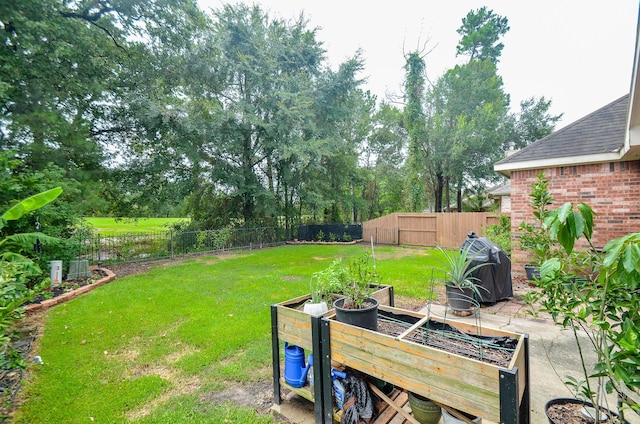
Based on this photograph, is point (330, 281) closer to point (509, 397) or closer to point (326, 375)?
point (326, 375)

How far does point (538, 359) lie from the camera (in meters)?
2.99

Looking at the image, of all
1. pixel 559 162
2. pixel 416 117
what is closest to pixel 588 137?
pixel 559 162

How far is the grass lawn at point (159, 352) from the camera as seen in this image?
234 cm

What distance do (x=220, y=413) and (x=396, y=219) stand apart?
478 inches

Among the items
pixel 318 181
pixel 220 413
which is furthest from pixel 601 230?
pixel 318 181

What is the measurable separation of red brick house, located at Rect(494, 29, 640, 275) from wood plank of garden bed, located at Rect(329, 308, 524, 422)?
547 cm

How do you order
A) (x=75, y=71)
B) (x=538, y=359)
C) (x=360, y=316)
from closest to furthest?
1. (x=360, y=316)
2. (x=538, y=359)
3. (x=75, y=71)

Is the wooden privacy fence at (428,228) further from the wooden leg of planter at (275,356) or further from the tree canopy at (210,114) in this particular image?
the wooden leg of planter at (275,356)

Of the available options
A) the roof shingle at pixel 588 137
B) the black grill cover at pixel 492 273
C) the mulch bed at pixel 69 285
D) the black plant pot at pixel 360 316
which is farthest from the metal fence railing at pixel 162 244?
the roof shingle at pixel 588 137

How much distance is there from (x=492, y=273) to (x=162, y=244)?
1009cm

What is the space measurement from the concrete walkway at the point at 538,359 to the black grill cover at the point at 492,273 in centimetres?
19

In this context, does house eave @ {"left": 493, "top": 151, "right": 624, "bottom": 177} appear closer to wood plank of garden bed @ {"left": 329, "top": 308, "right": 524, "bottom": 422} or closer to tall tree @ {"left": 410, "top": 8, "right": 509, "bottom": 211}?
wood plank of garden bed @ {"left": 329, "top": 308, "right": 524, "bottom": 422}

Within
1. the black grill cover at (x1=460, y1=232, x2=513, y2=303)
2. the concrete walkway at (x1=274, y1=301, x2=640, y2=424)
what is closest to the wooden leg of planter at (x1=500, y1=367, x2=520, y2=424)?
the concrete walkway at (x1=274, y1=301, x2=640, y2=424)

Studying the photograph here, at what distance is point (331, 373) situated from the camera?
6.63 ft
